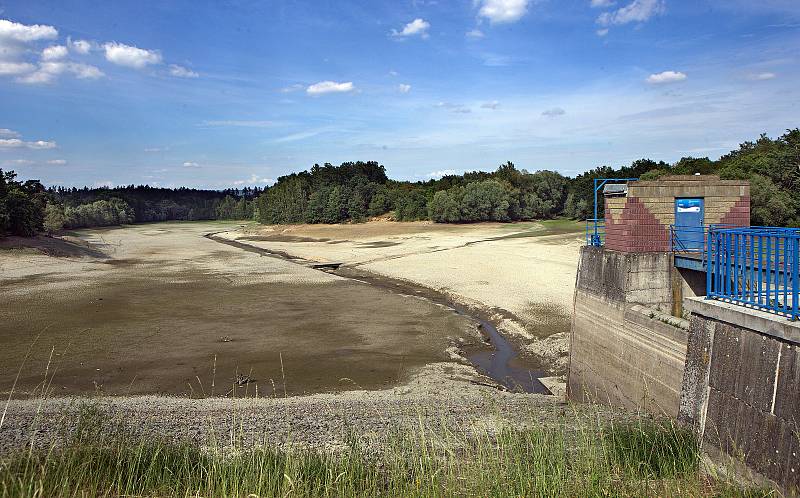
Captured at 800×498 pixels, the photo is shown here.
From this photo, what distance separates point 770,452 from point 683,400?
221cm

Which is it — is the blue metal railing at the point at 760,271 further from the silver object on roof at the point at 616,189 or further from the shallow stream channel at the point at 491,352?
the shallow stream channel at the point at 491,352

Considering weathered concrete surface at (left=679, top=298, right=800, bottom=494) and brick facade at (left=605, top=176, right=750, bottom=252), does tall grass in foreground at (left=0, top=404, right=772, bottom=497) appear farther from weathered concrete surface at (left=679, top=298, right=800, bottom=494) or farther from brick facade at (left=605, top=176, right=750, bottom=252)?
brick facade at (left=605, top=176, right=750, bottom=252)

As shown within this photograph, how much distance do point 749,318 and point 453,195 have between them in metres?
80.8

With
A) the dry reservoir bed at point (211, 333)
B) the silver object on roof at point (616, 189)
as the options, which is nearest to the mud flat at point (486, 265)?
the dry reservoir bed at point (211, 333)

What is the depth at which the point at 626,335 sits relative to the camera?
14.6m

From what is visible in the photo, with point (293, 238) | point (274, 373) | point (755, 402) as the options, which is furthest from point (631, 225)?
point (293, 238)

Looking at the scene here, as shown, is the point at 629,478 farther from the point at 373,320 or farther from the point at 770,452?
the point at 373,320

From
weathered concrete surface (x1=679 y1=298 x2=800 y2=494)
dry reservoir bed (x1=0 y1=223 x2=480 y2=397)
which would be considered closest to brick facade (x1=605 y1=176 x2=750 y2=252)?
weathered concrete surface (x1=679 y1=298 x2=800 y2=494)

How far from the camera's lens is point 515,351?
74.9 feet

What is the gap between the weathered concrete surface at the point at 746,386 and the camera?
715 cm

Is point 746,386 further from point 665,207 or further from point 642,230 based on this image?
point 665,207

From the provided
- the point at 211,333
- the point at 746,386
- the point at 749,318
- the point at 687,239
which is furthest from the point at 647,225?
the point at 211,333

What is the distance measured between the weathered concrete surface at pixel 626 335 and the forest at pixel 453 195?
27.6 meters

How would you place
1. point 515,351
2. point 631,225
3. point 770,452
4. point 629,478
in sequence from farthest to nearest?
point 515,351 → point 631,225 → point 770,452 → point 629,478
